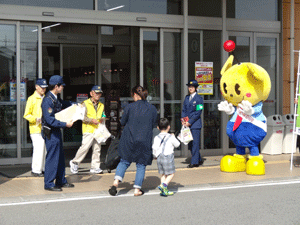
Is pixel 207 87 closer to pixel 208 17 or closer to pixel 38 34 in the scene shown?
pixel 208 17

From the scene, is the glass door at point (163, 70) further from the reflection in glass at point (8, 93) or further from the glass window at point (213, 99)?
the reflection in glass at point (8, 93)

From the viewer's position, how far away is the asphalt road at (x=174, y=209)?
614 centimetres

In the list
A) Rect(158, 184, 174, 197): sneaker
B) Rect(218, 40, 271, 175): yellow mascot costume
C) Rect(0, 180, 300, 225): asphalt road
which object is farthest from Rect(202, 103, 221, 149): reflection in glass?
Rect(158, 184, 174, 197): sneaker

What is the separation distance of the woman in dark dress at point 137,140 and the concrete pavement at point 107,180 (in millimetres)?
516

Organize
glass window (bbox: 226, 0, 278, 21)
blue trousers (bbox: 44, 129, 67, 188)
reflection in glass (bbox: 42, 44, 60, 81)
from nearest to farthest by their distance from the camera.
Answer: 1. blue trousers (bbox: 44, 129, 67, 188)
2. glass window (bbox: 226, 0, 278, 21)
3. reflection in glass (bbox: 42, 44, 60, 81)

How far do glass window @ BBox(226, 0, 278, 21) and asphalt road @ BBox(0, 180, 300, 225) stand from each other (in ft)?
21.4

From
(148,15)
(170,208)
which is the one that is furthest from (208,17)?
(170,208)

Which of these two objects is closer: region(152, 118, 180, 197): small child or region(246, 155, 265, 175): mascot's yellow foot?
region(152, 118, 180, 197): small child

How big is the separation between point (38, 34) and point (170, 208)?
20.1ft

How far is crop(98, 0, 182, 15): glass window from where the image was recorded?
1199 cm

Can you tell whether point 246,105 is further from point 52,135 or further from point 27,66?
point 27,66

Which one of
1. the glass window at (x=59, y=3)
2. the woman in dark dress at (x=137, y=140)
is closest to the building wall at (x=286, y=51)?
the glass window at (x=59, y=3)

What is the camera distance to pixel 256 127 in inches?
375

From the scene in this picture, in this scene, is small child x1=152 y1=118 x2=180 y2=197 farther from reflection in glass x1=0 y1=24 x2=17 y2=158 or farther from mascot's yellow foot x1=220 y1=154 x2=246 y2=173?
reflection in glass x1=0 y1=24 x2=17 y2=158
